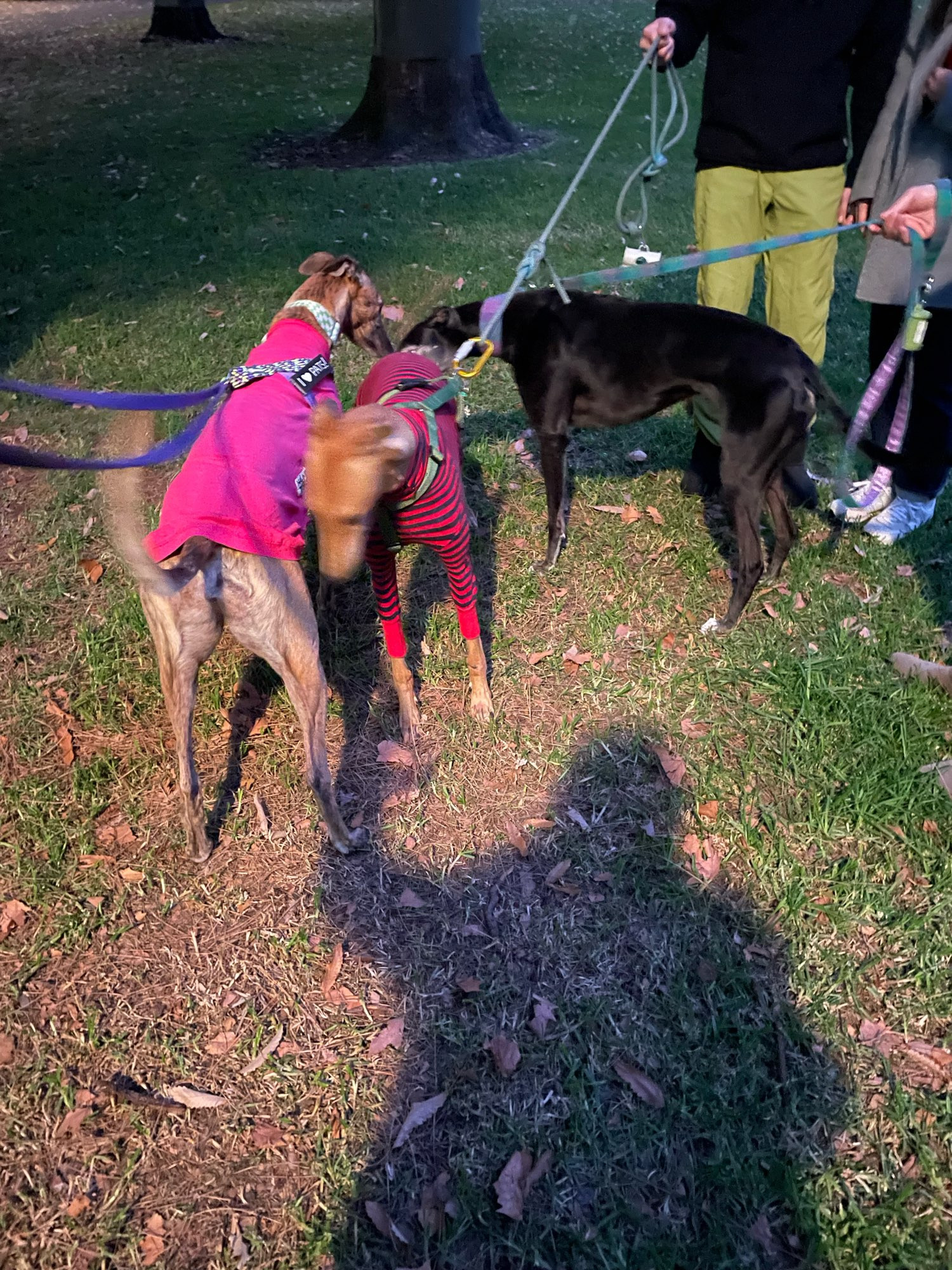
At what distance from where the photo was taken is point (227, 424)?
9.35ft

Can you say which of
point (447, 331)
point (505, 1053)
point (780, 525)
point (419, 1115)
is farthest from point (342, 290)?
point (419, 1115)

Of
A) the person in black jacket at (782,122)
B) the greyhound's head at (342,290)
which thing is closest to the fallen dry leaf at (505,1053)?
the person in black jacket at (782,122)

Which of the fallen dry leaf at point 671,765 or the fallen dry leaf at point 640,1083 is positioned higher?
the fallen dry leaf at point 671,765

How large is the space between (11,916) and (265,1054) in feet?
3.46

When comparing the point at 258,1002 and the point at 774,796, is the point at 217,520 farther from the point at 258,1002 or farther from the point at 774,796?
the point at 774,796

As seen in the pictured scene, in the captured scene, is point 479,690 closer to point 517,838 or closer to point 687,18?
point 517,838

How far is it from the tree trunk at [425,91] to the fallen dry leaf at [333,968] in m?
10.7

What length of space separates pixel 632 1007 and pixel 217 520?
1.97m

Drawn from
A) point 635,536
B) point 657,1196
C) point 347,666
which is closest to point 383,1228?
point 657,1196

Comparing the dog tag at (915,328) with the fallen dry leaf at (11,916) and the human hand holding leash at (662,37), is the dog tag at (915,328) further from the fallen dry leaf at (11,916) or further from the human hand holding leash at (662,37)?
the fallen dry leaf at (11,916)

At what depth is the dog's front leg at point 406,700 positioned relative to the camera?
353 centimetres

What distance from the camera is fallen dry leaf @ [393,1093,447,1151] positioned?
2.38 m

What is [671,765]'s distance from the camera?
11.2 ft

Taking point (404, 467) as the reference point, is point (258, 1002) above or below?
below
